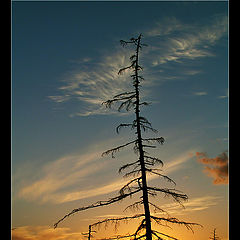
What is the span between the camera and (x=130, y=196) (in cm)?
1493

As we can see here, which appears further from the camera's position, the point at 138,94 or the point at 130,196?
the point at 138,94
